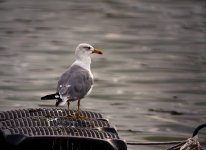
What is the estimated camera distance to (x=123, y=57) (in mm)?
15711

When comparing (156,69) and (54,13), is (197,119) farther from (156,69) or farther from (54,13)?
(54,13)

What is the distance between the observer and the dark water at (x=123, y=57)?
38.2ft

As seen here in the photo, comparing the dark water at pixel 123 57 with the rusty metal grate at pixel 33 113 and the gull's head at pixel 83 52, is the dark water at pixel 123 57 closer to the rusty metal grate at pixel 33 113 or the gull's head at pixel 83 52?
the gull's head at pixel 83 52

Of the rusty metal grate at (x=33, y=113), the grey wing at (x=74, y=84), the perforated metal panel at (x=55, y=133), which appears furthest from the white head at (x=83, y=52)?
the perforated metal panel at (x=55, y=133)

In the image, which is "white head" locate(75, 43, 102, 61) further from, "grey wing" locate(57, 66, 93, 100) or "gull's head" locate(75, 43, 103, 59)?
"grey wing" locate(57, 66, 93, 100)

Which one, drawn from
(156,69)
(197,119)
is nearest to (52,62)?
(156,69)

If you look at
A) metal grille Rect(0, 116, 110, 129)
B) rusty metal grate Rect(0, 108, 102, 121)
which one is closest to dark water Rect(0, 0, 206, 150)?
rusty metal grate Rect(0, 108, 102, 121)

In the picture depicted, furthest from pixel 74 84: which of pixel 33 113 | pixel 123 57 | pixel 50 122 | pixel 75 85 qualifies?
pixel 123 57

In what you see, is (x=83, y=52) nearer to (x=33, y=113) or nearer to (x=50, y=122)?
(x=33, y=113)

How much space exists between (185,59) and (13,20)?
454cm

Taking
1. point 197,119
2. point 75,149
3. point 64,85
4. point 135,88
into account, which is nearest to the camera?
point 75,149

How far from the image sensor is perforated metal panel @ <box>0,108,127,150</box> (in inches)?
259

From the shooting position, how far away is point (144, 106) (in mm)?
12195

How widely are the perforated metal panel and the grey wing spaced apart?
459mm
